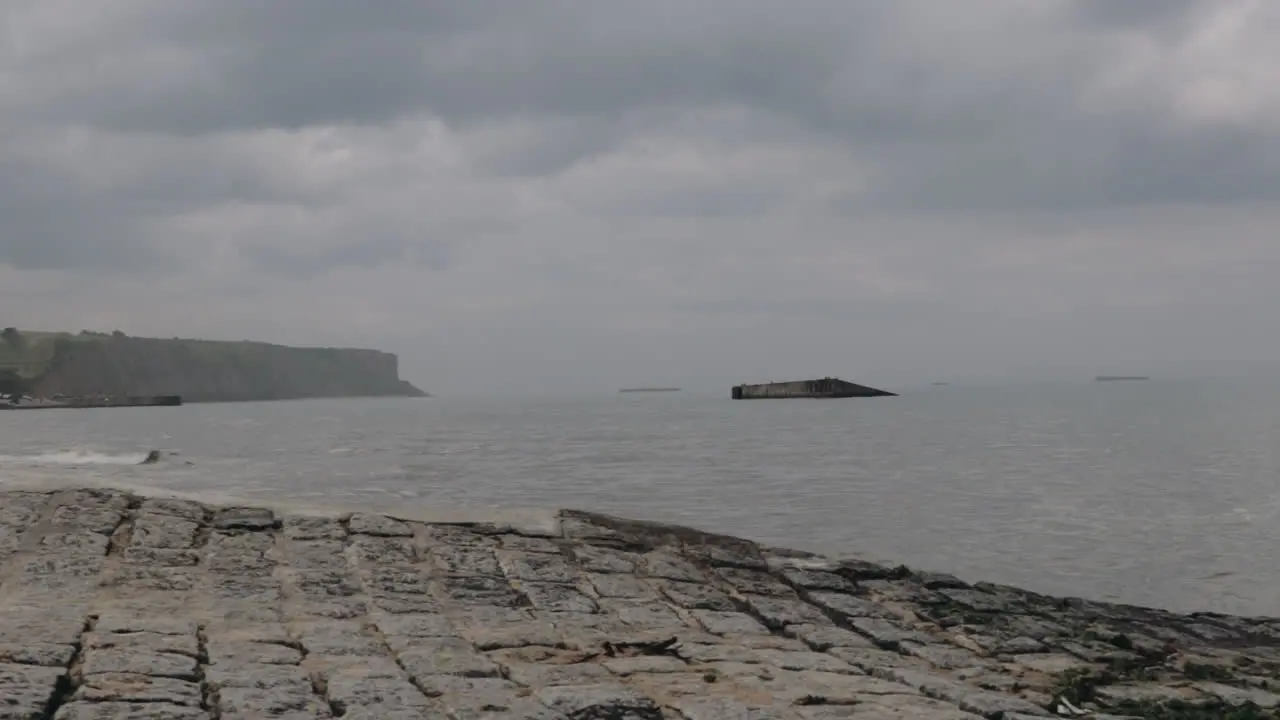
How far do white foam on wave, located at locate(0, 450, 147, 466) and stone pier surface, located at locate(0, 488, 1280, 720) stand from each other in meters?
24.8

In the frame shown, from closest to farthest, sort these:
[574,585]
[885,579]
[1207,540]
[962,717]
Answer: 1. [962,717]
2. [574,585]
3. [885,579]
4. [1207,540]

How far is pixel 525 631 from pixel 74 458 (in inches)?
1475

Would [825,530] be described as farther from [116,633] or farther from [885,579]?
[116,633]

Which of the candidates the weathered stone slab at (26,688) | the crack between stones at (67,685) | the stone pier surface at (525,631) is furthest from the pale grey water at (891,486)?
the weathered stone slab at (26,688)

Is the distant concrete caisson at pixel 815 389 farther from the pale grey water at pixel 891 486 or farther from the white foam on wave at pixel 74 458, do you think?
the white foam on wave at pixel 74 458

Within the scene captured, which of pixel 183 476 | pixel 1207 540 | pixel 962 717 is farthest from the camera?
pixel 183 476

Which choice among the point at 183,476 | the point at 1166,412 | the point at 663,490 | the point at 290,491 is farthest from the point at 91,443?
the point at 1166,412

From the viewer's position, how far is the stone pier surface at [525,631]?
6617 millimetres

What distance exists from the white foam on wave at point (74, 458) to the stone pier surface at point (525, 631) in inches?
977

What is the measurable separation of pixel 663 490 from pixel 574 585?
19.2m

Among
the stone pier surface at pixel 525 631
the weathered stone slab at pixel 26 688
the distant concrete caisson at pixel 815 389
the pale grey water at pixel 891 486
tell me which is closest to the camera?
the weathered stone slab at pixel 26 688

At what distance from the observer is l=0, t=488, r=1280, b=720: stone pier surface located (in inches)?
261

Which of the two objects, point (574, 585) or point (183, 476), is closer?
point (574, 585)

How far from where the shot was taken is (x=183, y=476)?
33.4 metres
